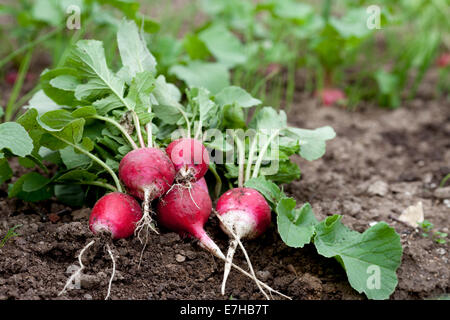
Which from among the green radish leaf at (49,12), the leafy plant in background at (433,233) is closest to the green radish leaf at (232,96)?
the leafy plant in background at (433,233)

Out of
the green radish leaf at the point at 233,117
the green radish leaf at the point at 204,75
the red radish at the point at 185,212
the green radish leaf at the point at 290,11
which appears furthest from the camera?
the green radish leaf at the point at 290,11

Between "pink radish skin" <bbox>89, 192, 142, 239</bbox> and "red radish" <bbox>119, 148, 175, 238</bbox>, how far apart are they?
0.11ft

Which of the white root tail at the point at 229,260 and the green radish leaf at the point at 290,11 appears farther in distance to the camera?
the green radish leaf at the point at 290,11

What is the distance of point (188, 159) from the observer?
1674mm

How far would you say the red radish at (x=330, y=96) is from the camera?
3180 millimetres

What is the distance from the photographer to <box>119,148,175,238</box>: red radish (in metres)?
1.57

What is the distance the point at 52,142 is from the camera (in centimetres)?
171

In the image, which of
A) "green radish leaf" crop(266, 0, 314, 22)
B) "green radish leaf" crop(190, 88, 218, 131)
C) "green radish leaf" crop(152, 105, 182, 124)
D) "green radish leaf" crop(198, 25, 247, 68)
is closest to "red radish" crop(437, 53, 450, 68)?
"green radish leaf" crop(266, 0, 314, 22)

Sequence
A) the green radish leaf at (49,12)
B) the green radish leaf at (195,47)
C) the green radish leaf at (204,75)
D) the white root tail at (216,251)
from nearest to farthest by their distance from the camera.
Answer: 1. the white root tail at (216,251)
2. the green radish leaf at (204,75)
3. the green radish leaf at (195,47)
4. the green radish leaf at (49,12)

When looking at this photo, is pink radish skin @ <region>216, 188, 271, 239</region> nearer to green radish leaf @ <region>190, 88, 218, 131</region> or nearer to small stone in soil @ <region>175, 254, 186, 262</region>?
small stone in soil @ <region>175, 254, 186, 262</region>

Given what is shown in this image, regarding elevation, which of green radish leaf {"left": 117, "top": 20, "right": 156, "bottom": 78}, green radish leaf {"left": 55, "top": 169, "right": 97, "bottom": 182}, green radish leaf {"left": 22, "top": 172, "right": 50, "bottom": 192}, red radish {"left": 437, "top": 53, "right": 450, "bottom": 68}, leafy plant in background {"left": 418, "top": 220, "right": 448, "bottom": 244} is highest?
green radish leaf {"left": 117, "top": 20, "right": 156, "bottom": 78}

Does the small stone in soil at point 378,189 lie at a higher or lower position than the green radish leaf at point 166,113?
lower

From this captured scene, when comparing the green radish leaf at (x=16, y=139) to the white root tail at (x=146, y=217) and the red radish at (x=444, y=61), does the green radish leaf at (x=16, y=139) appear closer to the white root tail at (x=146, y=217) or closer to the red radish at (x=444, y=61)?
the white root tail at (x=146, y=217)

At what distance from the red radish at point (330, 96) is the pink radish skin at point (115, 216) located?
1.89m
